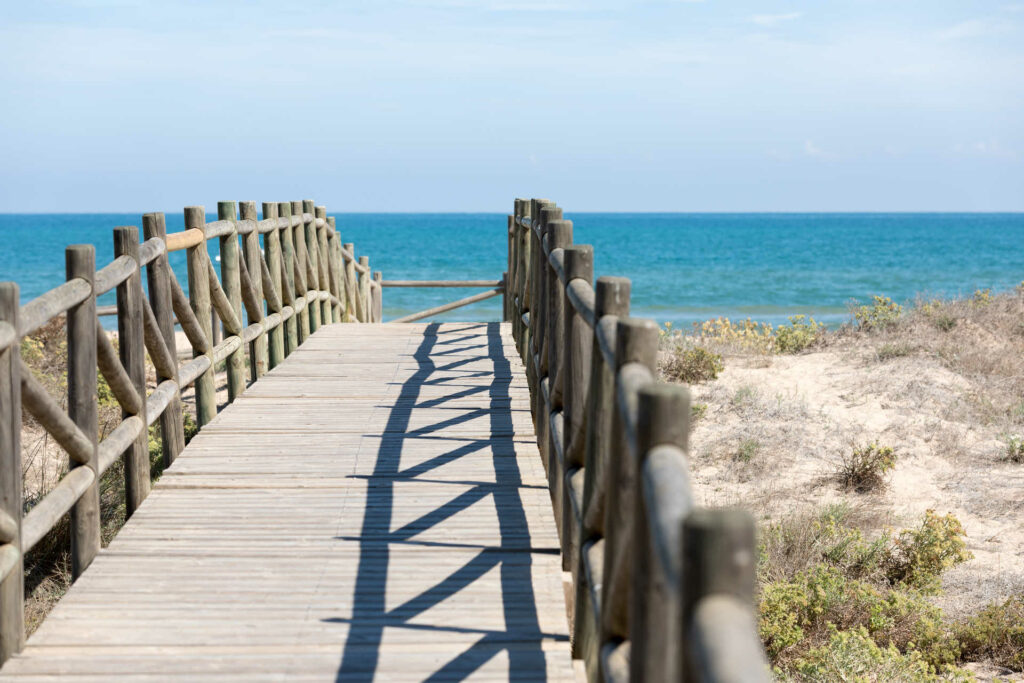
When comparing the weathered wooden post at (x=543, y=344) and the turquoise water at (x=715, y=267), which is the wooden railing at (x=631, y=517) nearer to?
the weathered wooden post at (x=543, y=344)

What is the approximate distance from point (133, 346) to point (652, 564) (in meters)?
3.49

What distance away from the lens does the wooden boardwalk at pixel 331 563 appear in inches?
128

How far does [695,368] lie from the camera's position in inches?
437

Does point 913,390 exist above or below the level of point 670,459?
below

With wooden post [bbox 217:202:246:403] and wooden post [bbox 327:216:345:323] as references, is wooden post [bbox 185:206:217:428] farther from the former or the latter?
wooden post [bbox 327:216:345:323]

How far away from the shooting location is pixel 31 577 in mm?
4941

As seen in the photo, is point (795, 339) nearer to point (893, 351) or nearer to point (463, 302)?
point (893, 351)

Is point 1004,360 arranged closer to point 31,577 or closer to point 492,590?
point 492,590

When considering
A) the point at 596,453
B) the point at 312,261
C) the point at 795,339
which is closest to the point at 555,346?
A: the point at 596,453

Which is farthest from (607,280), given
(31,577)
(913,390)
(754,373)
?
(754,373)

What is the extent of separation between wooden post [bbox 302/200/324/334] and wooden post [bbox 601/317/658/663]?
7703mm

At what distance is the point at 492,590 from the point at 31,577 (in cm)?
269

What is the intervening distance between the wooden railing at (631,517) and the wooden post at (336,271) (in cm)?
704

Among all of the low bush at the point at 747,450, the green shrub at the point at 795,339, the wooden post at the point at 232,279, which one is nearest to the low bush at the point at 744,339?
the green shrub at the point at 795,339
